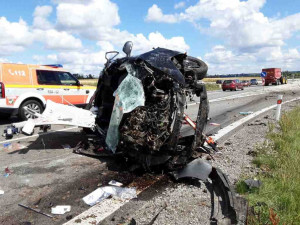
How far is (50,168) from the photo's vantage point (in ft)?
15.0

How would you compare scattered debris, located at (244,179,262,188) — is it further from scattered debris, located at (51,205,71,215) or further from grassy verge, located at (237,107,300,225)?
scattered debris, located at (51,205,71,215)

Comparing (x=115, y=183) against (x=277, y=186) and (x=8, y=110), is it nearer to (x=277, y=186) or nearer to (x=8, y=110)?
(x=277, y=186)

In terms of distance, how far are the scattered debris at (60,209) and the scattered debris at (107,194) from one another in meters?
0.25

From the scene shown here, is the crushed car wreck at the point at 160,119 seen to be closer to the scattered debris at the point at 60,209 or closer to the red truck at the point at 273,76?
the scattered debris at the point at 60,209

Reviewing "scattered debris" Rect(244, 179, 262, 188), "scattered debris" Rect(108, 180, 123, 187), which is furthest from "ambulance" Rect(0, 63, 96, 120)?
"scattered debris" Rect(244, 179, 262, 188)

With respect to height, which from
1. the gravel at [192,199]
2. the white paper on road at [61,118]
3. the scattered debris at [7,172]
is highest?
the white paper on road at [61,118]

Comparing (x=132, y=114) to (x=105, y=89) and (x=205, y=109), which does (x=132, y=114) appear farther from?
(x=105, y=89)

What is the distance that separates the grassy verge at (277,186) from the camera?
292cm

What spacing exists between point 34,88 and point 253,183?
25.3 feet

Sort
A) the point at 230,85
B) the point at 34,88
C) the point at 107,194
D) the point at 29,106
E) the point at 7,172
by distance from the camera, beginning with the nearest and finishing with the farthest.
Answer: the point at 107,194 < the point at 7,172 < the point at 29,106 < the point at 34,88 < the point at 230,85

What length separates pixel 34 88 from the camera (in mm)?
9055

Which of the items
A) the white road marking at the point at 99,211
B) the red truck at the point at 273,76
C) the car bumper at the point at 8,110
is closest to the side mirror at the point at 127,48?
the white road marking at the point at 99,211

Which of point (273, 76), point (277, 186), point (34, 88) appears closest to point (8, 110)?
point (34, 88)

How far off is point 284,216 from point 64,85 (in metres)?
8.55
